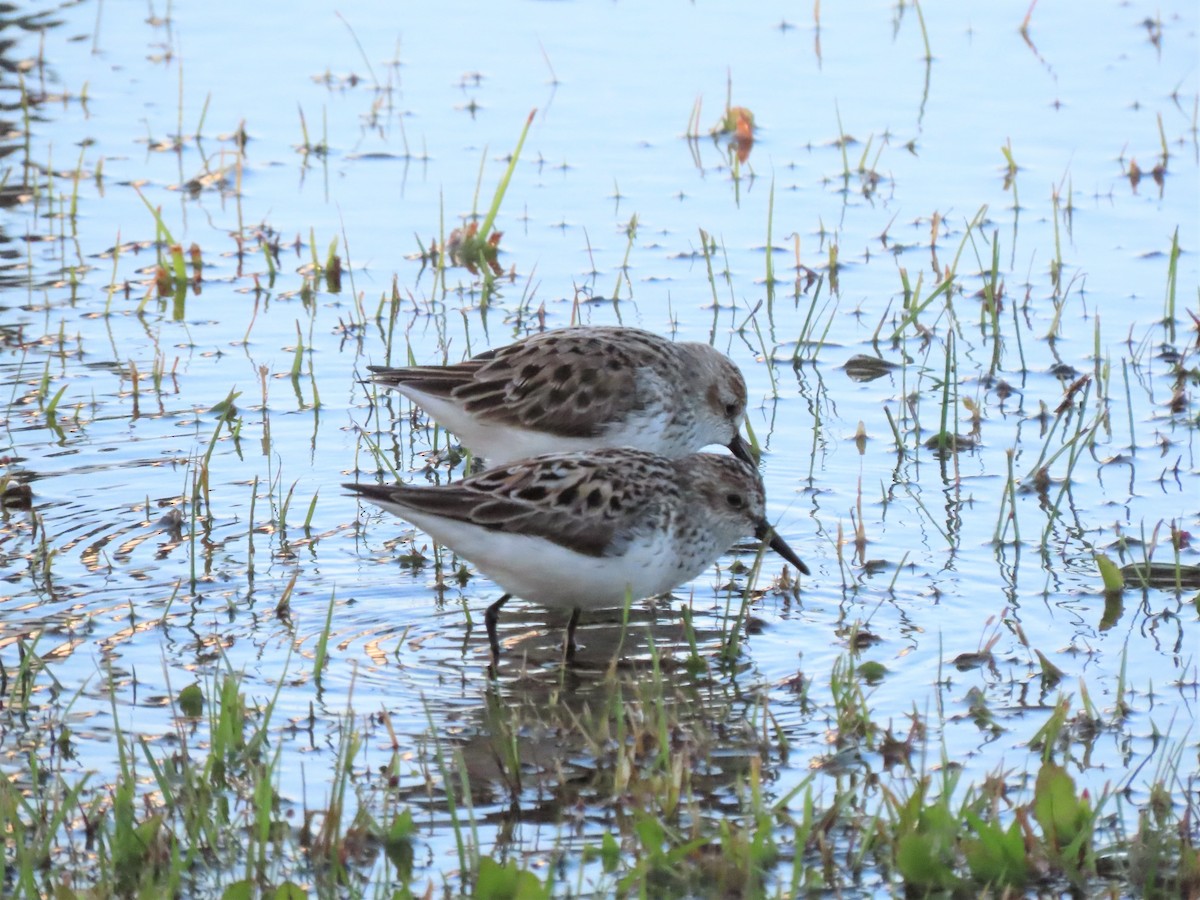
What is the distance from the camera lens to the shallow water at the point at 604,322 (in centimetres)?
673

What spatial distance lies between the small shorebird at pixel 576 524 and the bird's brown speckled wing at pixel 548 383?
2.36ft

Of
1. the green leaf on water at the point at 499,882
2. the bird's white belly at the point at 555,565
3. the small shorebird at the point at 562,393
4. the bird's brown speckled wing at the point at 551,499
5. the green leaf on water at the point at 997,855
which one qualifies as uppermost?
the small shorebird at the point at 562,393

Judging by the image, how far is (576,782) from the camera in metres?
5.81

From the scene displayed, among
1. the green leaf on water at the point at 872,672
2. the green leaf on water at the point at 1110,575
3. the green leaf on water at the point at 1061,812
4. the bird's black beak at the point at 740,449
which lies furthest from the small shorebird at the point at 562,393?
the green leaf on water at the point at 1061,812

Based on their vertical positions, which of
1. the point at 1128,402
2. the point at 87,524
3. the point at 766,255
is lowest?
the point at 87,524

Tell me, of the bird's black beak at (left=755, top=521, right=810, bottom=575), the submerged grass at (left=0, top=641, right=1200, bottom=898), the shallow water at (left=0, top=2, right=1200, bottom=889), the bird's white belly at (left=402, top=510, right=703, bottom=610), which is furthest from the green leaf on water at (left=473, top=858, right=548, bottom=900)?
the bird's black beak at (left=755, top=521, right=810, bottom=575)

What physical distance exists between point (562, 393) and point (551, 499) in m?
1.20

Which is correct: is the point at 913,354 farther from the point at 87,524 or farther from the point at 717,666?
the point at 87,524

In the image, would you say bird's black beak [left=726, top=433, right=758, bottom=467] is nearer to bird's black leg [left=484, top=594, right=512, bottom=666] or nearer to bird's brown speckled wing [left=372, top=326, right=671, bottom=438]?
bird's brown speckled wing [left=372, top=326, right=671, bottom=438]

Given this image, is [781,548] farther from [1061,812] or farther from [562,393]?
[1061,812]

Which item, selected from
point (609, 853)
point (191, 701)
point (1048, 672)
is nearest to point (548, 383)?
point (191, 701)

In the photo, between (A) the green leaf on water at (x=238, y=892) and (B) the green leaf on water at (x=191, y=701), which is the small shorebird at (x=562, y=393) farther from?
(A) the green leaf on water at (x=238, y=892)

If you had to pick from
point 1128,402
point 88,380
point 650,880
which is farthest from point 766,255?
point 650,880

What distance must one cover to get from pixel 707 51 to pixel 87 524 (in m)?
7.32
